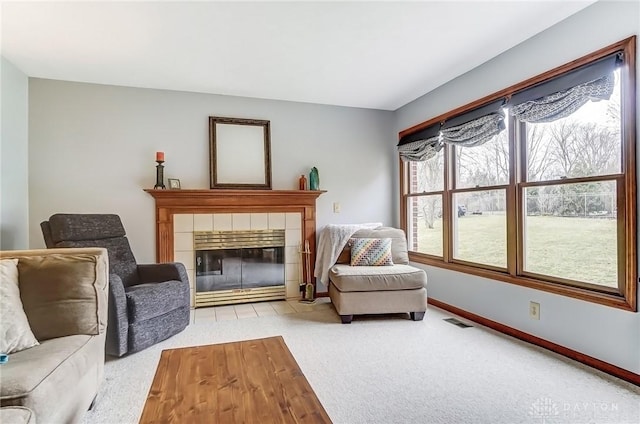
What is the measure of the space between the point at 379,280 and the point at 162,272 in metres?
2.02

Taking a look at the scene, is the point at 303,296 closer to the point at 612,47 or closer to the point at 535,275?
the point at 535,275

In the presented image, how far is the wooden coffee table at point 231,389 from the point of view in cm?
116

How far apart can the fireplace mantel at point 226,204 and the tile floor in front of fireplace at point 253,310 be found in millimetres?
380

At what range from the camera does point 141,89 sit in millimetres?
3604

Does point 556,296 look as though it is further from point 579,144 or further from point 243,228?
point 243,228

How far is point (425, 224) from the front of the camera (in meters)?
4.06

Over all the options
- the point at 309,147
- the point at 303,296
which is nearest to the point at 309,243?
the point at 303,296

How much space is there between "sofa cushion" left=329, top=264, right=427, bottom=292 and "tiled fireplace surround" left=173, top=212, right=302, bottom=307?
942mm

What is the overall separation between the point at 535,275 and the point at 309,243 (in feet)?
7.72

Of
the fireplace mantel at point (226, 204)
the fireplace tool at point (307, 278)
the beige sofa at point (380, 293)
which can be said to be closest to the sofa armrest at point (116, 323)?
the fireplace mantel at point (226, 204)

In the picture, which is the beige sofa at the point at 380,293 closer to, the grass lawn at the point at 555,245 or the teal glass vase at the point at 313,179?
the grass lawn at the point at 555,245

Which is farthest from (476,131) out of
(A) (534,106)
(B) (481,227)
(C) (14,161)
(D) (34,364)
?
(C) (14,161)

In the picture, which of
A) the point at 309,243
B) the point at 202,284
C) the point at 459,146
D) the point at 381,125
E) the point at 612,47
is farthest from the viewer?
the point at 381,125

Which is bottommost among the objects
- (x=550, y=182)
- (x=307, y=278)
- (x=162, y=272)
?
(x=307, y=278)
